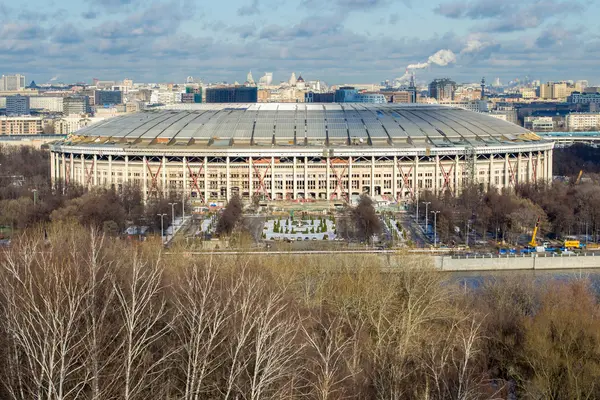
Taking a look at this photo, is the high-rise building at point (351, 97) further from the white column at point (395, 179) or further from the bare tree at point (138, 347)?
the bare tree at point (138, 347)

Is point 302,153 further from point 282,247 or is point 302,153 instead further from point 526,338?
point 526,338

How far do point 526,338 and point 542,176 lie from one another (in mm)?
46892

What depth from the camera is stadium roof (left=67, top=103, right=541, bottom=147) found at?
62688mm

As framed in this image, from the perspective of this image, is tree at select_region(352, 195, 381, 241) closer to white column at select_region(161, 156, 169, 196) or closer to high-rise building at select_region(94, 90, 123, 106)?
white column at select_region(161, 156, 169, 196)

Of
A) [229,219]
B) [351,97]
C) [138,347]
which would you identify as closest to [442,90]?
[351,97]

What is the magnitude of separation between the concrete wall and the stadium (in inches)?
768

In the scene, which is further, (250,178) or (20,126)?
(20,126)

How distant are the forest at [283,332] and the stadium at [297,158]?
27906 mm

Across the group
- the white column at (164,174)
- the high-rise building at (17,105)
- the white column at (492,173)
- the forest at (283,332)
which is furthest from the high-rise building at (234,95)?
the forest at (283,332)

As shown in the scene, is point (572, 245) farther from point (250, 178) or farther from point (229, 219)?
point (250, 178)

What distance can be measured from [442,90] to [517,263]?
143 metres

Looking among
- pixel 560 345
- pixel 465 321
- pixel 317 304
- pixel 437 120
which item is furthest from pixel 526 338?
pixel 437 120

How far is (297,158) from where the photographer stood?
6147 centimetres

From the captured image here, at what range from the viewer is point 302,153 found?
60.9m
